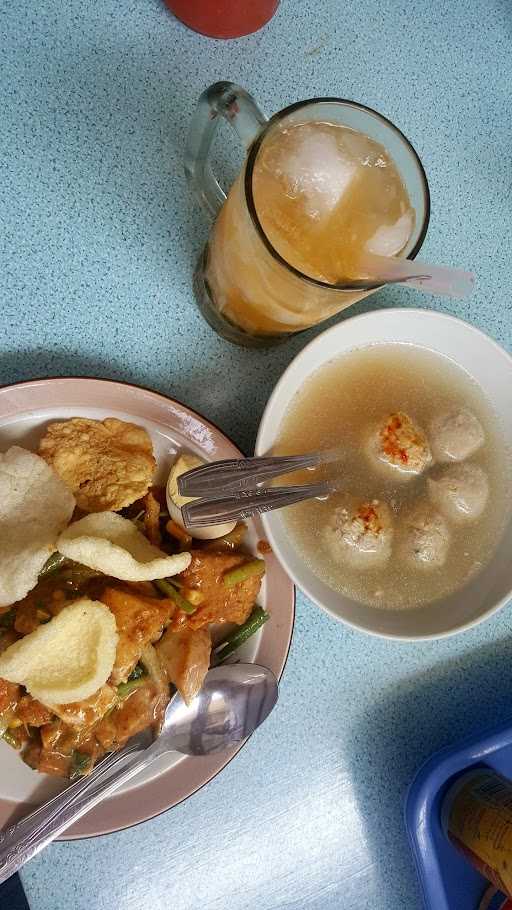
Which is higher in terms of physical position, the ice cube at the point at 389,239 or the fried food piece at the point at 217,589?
the ice cube at the point at 389,239

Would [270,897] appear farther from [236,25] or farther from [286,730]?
[236,25]

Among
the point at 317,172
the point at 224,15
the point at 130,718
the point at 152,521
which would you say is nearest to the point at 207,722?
the point at 130,718

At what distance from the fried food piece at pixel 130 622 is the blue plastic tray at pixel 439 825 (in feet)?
2.02

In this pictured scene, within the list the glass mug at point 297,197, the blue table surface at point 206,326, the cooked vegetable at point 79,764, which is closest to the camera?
the glass mug at point 297,197

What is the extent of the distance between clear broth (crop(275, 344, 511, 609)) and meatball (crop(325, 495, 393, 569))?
0.01 m

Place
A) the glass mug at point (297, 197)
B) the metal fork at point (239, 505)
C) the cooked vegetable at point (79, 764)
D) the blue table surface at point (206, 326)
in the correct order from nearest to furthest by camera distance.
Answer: the glass mug at point (297, 197)
the metal fork at point (239, 505)
the cooked vegetable at point (79, 764)
the blue table surface at point (206, 326)

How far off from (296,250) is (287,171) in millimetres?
103

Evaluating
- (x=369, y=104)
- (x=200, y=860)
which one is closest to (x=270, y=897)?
(x=200, y=860)

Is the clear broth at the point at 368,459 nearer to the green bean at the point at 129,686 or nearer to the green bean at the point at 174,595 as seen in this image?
the green bean at the point at 174,595

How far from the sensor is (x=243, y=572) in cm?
110

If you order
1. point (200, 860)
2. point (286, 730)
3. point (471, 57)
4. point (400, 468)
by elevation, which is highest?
point (471, 57)

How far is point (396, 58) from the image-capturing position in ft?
4.40

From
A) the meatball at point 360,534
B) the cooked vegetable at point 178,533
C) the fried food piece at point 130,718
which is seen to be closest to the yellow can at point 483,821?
the meatball at point 360,534

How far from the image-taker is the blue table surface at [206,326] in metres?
1.20
